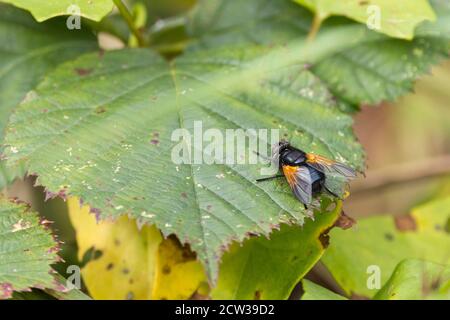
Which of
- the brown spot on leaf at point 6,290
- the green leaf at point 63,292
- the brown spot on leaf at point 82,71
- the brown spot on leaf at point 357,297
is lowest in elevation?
the brown spot on leaf at point 357,297

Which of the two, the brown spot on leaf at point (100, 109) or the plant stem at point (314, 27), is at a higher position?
the plant stem at point (314, 27)

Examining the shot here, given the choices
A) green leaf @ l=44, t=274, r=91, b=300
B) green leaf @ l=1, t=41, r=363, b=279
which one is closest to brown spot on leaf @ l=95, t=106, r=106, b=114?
green leaf @ l=1, t=41, r=363, b=279

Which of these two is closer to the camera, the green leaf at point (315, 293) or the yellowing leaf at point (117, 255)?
the green leaf at point (315, 293)

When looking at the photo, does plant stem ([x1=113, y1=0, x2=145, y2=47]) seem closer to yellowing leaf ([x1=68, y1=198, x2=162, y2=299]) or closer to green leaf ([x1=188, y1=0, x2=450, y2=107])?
green leaf ([x1=188, y1=0, x2=450, y2=107])

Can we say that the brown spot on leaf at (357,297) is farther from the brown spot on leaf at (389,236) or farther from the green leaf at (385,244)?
the brown spot on leaf at (389,236)

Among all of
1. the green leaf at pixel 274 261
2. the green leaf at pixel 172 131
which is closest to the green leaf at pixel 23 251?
the green leaf at pixel 172 131

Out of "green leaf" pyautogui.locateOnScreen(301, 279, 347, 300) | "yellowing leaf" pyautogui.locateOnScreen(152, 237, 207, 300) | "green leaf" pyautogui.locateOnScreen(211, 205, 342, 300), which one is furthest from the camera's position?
"yellowing leaf" pyautogui.locateOnScreen(152, 237, 207, 300)
